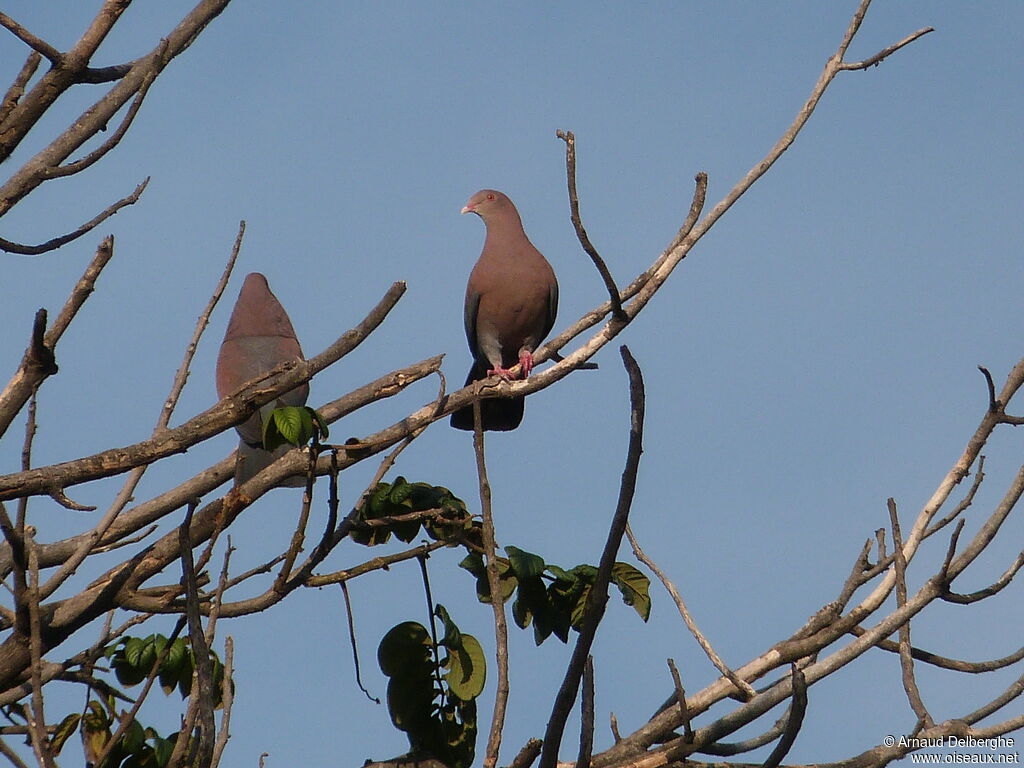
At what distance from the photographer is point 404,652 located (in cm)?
353

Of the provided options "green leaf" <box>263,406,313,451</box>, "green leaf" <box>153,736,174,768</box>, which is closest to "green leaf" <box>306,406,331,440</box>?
"green leaf" <box>263,406,313,451</box>

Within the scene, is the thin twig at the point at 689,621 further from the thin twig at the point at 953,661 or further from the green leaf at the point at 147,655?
the green leaf at the point at 147,655

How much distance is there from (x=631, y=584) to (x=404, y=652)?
2.23 ft

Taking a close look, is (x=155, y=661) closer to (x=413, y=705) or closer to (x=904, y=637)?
(x=413, y=705)

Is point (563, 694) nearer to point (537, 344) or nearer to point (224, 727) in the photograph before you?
point (224, 727)

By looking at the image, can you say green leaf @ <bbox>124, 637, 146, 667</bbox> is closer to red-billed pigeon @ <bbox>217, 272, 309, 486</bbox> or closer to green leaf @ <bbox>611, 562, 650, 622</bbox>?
red-billed pigeon @ <bbox>217, 272, 309, 486</bbox>

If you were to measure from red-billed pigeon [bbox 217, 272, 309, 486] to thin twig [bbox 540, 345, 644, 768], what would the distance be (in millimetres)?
1794

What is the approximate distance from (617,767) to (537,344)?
371 centimetres

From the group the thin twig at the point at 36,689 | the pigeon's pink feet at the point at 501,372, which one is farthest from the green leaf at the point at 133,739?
the pigeon's pink feet at the point at 501,372

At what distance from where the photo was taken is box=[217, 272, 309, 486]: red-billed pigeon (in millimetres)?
4102

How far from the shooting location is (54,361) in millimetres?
2914

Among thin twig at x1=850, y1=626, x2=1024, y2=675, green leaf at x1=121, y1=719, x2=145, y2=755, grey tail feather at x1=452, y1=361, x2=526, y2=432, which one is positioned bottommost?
thin twig at x1=850, y1=626, x2=1024, y2=675

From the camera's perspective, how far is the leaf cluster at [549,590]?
11.8 feet

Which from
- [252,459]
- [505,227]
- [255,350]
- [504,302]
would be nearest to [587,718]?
[252,459]
